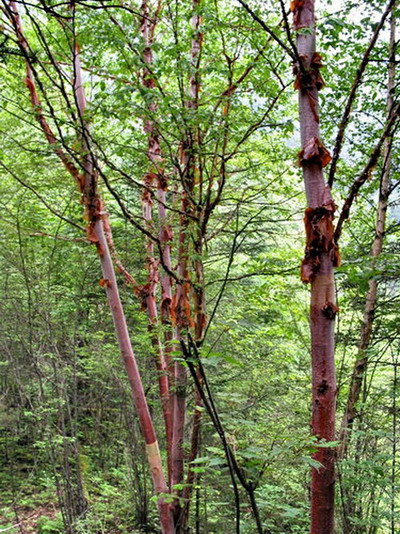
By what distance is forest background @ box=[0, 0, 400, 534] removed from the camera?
2414 mm

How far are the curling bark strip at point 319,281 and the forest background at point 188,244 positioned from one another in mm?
185

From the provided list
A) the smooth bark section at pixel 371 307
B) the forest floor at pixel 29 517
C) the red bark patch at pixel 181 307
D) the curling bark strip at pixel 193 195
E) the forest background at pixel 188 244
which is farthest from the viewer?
the forest floor at pixel 29 517

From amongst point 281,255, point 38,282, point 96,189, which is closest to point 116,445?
point 38,282

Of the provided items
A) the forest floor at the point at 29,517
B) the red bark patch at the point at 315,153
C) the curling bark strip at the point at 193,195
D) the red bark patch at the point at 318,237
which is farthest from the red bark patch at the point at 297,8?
the forest floor at the point at 29,517

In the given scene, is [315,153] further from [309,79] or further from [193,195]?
[193,195]

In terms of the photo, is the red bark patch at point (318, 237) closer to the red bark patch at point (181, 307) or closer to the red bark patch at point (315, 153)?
the red bark patch at point (315, 153)

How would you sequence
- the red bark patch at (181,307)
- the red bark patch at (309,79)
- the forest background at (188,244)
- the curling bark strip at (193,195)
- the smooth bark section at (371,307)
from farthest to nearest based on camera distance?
the smooth bark section at (371,307)
the red bark patch at (181,307)
the forest background at (188,244)
the curling bark strip at (193,195)
the red bark patch at (309,79)

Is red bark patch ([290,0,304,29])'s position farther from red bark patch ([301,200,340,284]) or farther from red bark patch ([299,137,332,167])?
red bark patch ([301,200,340,284])

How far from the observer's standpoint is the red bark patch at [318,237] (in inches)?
51.5

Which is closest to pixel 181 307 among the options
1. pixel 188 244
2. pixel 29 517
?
pixel 188 244

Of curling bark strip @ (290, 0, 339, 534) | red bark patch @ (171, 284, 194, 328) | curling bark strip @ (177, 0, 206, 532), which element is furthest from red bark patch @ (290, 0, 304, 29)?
red bark patch @ (171, 284, 194, 328)

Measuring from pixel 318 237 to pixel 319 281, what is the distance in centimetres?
14

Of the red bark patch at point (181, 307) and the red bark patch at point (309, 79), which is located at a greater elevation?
the red bark patch at point (309, 79)

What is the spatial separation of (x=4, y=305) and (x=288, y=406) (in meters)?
3.38
